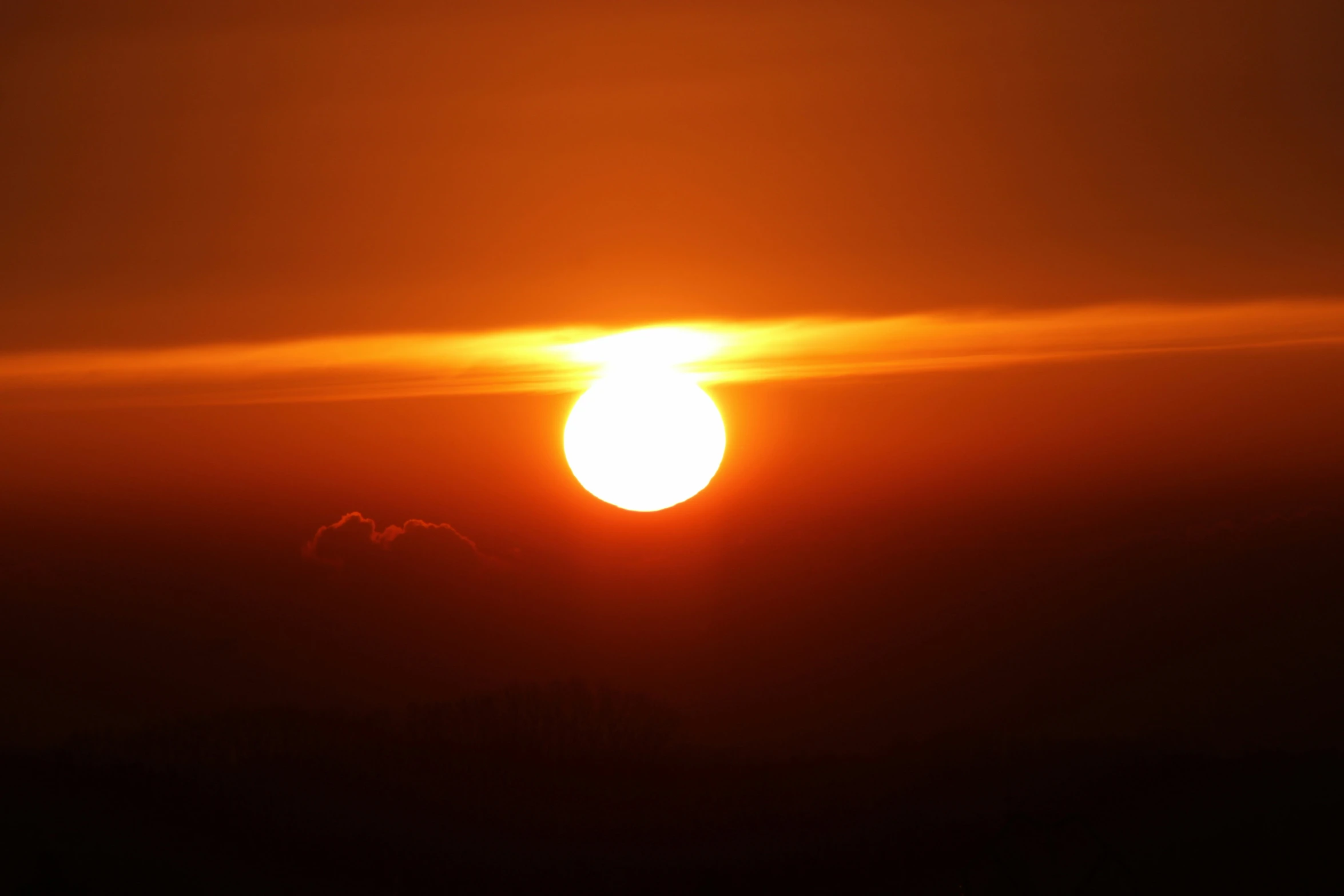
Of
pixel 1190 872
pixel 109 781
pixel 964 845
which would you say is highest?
pixel 109 781

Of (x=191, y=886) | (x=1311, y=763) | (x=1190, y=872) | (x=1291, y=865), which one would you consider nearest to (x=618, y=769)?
(x=191, y=886)

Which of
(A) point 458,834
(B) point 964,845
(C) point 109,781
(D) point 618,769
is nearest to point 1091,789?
(B) point 964,845

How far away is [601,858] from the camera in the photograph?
20.8m

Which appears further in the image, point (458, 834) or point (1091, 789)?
point (1091, 789)

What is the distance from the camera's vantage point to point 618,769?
24.6m

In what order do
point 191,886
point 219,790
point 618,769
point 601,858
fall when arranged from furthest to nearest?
point 618,769
point 219,790
point 601,858
point 191,886

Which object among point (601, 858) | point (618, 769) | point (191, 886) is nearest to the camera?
point (191, 886)

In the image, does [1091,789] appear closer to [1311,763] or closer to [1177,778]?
[1177,778]

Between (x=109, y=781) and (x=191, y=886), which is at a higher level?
(x=109, y=781)

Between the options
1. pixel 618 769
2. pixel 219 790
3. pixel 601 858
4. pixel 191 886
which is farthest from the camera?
pixel 618 769

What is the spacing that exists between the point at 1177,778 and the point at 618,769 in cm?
1214

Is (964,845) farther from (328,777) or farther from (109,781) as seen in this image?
(109,781)

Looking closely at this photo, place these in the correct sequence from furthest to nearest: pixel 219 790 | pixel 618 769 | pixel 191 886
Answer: pixel 618 769 → pixel 219 790 → pixel 191 886

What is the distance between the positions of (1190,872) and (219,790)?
1892cm
